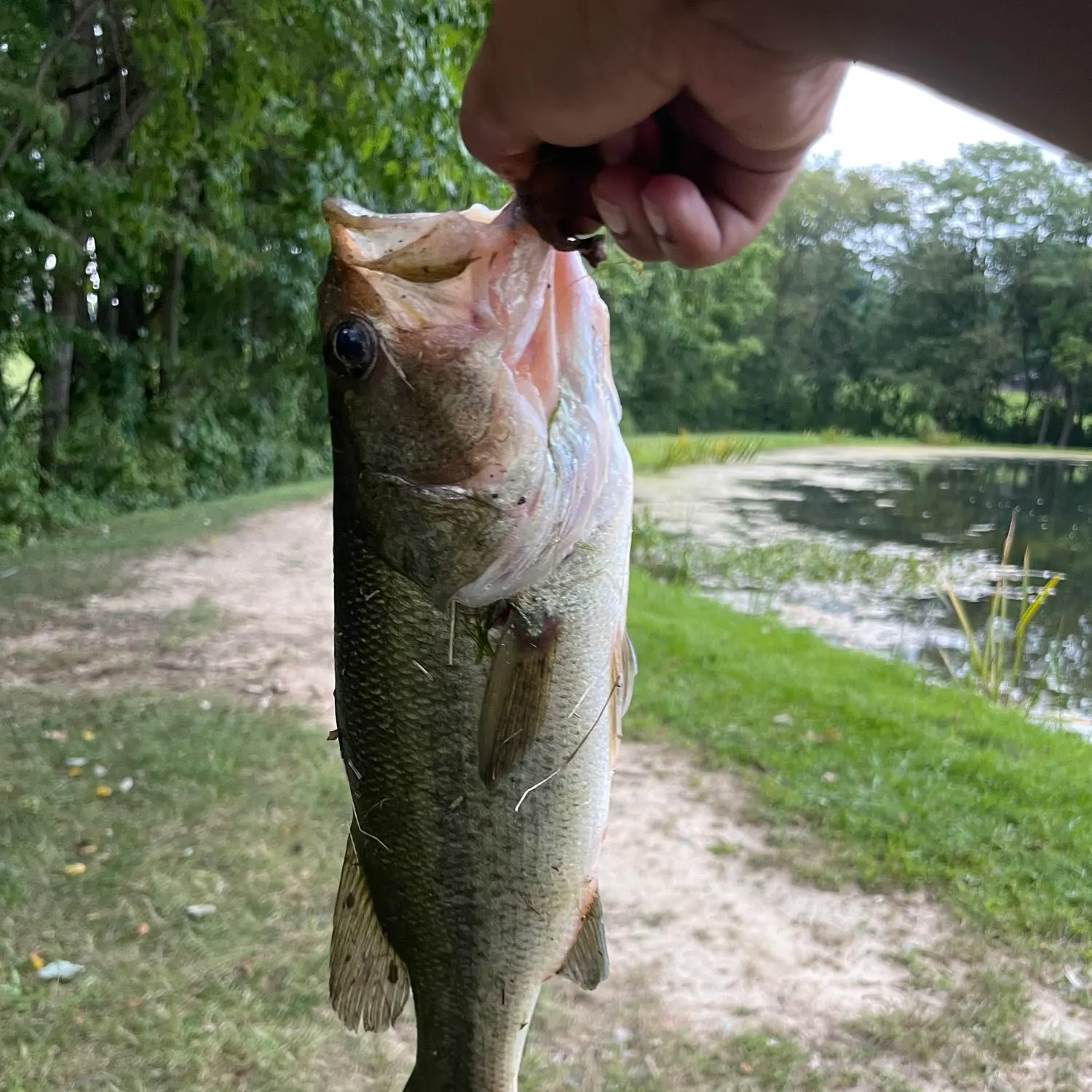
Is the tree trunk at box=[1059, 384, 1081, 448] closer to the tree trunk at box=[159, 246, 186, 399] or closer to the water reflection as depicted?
the water reflection

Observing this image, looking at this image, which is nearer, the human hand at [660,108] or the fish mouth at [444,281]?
the human hand at [660,108]

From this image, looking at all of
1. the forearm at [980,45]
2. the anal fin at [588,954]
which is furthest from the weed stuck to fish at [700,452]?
the forearm at [980,45]

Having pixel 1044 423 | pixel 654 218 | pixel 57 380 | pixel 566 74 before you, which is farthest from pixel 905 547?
pixel 566 74

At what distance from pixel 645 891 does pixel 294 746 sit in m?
2.11

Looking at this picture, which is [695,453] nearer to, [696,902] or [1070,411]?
[1070,411]

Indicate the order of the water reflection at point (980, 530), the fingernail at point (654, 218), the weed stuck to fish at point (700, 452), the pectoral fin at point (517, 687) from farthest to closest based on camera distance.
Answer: the weed stuck to fish at point (700, 452) < the water reflection at point (980, 530) < the pectoral fin at point (517, 687) < the fingernail at point (654, 218)

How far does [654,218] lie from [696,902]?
10.6ft

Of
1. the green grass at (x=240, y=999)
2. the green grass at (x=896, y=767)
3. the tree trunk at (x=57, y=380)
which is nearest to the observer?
the green grass at (x=240, y=999)

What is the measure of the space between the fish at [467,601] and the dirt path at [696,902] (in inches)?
71.7

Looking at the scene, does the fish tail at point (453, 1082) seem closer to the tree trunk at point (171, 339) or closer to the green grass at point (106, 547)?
the green grass at point (106, 547)

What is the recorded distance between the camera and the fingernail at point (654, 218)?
105 centimetres

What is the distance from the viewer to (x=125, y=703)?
5.40m

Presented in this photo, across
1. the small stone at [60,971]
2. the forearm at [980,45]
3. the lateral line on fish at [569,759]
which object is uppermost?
the forearm at [980,45]

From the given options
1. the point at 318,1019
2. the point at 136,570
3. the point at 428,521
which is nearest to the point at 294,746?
the point at 318,1019
